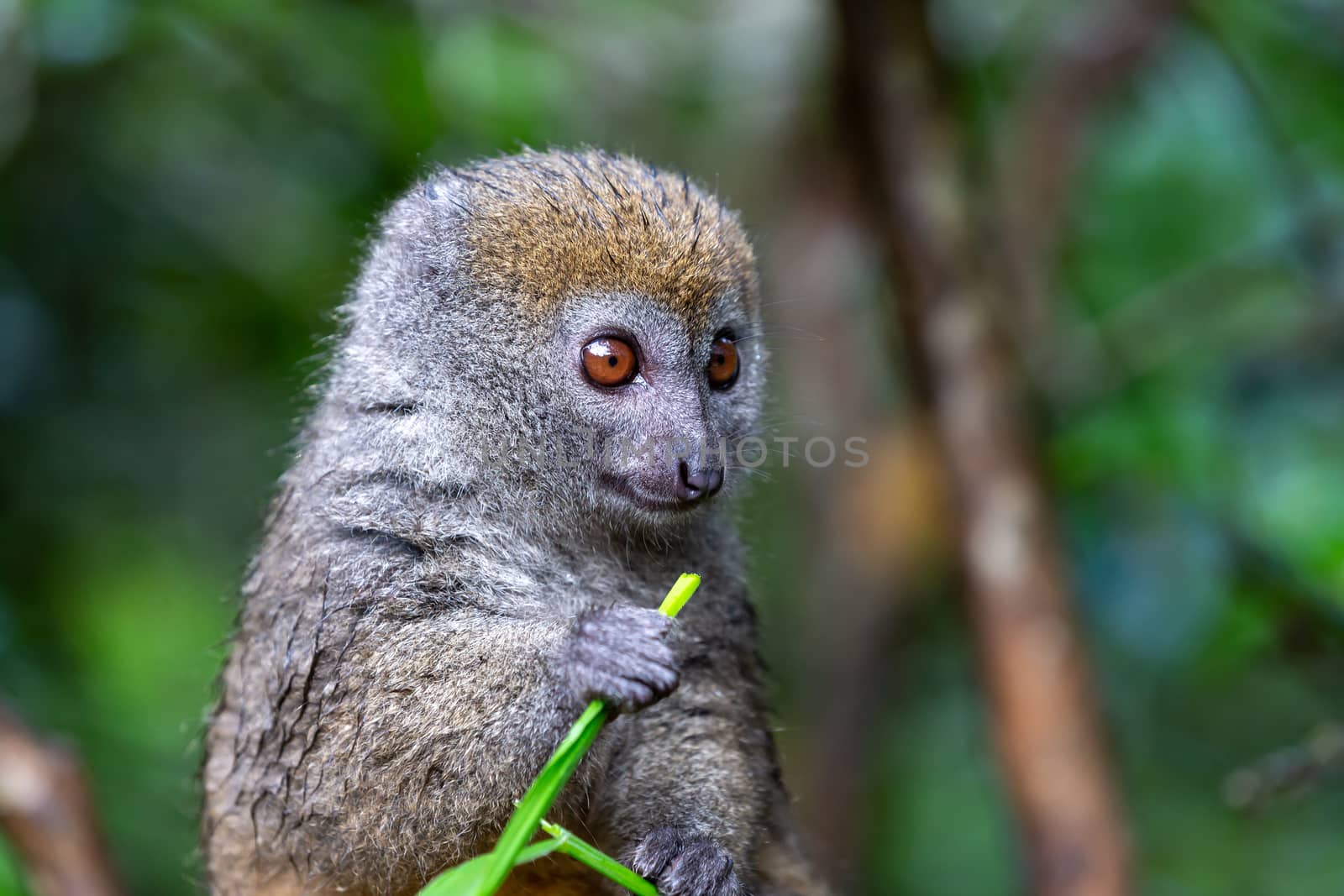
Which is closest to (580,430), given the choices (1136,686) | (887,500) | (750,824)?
(750,824)

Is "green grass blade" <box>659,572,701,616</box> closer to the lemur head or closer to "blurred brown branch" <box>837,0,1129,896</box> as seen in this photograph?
the lemur head

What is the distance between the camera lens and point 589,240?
3635 mm

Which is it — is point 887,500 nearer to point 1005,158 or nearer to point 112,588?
point 1005,158

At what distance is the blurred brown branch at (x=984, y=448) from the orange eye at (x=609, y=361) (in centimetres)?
220

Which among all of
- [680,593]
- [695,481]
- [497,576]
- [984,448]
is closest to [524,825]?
[680,593]

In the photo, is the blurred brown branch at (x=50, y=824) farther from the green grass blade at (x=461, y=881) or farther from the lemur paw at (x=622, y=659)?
the green grass blade at (x=461, y=881)

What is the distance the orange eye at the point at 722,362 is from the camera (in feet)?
12.7

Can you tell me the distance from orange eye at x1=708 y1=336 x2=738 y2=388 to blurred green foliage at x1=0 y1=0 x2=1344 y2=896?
2.17 m

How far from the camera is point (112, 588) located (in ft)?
21.6

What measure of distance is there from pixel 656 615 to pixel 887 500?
3971 mm

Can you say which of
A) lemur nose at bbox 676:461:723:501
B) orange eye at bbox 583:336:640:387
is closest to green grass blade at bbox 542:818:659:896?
lemur nose at bbox 676:461:723:501

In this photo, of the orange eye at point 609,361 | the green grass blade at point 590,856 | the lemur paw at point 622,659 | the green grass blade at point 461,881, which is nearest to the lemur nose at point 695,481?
the orange eye at point 609,361

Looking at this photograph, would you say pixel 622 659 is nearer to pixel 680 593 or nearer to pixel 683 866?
pixel 680 593

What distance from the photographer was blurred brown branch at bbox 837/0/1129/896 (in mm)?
4957
